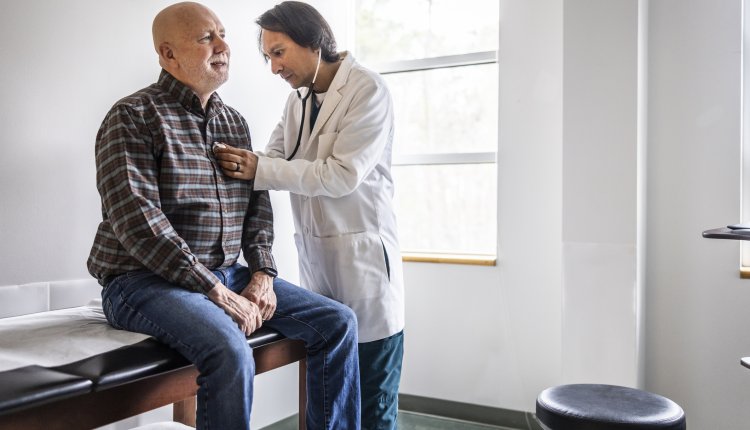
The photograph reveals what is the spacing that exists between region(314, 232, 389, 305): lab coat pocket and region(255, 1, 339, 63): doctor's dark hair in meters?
0.61

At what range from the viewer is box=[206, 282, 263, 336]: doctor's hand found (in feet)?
5.06

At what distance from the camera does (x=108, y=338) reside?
1.40m

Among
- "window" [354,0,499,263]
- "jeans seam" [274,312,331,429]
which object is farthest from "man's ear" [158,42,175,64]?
"window" [354,0,499,263]

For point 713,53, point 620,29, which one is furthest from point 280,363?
point 713,53

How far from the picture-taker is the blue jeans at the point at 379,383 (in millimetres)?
1916

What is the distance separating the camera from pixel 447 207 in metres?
3.04

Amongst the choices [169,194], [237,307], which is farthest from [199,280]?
[169,194]

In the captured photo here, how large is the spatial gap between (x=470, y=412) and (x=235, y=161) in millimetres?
1765

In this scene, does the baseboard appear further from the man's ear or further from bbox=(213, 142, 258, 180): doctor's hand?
the man's ear

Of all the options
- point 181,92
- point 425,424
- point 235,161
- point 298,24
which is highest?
point 298,24

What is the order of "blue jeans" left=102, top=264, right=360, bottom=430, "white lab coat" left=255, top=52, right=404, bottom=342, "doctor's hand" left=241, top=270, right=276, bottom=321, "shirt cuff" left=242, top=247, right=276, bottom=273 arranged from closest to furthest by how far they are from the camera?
"blue jeans" left=102, top=264, right=360, bottom=430, "doctor's hand" left=241, top=270, right=276, bottom=321, "shirt cuff" left=242, top=247, right=276, bottom=273, "white lab coat" left=255, top=52, right=404, bottom=342

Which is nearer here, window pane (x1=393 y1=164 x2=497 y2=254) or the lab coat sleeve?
the lab coat sleeve

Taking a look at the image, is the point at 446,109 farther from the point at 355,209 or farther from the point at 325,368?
the point at 325,368

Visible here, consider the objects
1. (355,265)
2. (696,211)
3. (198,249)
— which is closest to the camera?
(198,249)
